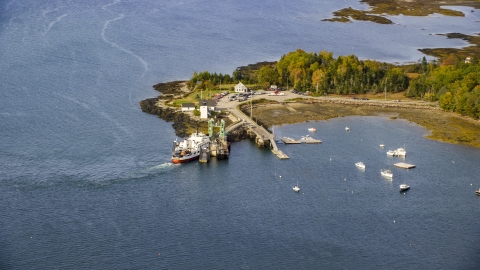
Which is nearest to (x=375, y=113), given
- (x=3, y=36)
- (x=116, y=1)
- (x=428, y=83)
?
(x=428, y=83)

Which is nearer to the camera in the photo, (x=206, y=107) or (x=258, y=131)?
(x=258, y=131)

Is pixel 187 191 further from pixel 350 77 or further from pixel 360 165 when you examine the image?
pixel 350 77

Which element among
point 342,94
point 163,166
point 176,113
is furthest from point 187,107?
point 342,94

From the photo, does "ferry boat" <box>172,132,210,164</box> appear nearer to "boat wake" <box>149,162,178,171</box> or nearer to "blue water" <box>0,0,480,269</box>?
"boat wake" <box>149,162,178,171</box>

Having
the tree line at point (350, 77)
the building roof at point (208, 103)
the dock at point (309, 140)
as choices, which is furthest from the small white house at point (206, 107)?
the dock at point (309, 140)

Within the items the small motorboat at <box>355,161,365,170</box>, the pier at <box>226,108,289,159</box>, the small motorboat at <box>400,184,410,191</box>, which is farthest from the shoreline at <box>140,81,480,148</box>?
the small motorboat at <box>400,184,410,191</box>

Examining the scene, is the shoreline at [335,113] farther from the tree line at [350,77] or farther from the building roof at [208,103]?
the tree line at [350,77]
